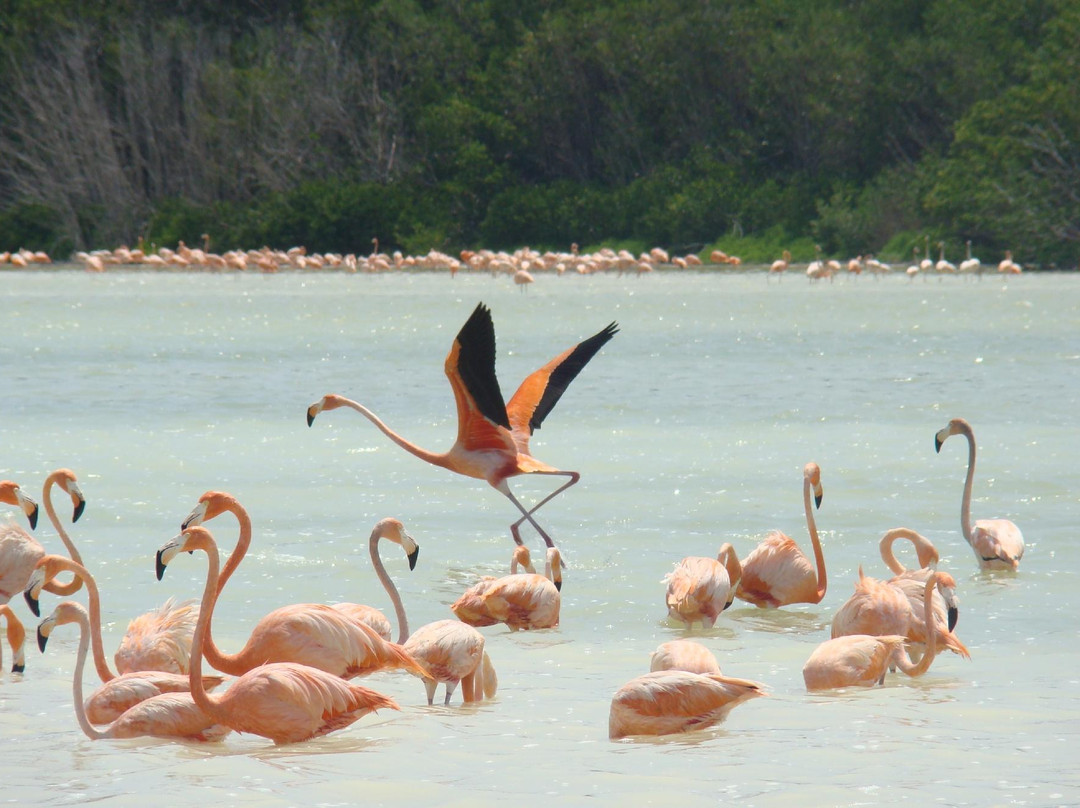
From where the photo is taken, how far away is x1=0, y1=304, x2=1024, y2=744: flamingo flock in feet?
13.2

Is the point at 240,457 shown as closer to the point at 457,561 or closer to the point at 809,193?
the point at 457,561

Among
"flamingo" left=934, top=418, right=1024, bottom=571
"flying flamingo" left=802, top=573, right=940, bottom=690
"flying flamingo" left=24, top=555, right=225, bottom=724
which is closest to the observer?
"flying flamingo" left=24, top=555, right=225, bottom=724

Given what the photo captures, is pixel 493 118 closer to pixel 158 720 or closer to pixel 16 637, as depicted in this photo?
pixel 16 637

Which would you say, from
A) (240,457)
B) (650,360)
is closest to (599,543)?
(240,457)

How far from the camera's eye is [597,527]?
23.9ft

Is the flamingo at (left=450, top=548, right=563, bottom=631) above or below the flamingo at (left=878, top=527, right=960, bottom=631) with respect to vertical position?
below

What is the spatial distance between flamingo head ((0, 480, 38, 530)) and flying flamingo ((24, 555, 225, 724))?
2.83 ft

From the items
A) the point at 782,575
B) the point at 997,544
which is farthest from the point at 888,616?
the point at 997,544

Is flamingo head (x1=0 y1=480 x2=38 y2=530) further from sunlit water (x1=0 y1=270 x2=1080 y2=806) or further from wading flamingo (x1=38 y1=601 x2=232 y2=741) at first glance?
wading flamingo (x1=38 y1=601 x2=232 y2=741)

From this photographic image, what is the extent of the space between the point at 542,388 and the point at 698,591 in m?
2.73

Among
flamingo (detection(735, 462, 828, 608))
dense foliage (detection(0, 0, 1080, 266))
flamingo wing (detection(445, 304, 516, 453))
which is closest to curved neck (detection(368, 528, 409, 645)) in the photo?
flamingo (detection(735, 462, 828, 608))

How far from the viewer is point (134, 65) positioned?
134 ft

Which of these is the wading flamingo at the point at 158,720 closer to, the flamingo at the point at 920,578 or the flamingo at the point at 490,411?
the flamingo at the point at 920,578

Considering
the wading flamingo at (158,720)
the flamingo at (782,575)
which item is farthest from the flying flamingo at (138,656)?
the flamingo at (782,575)
